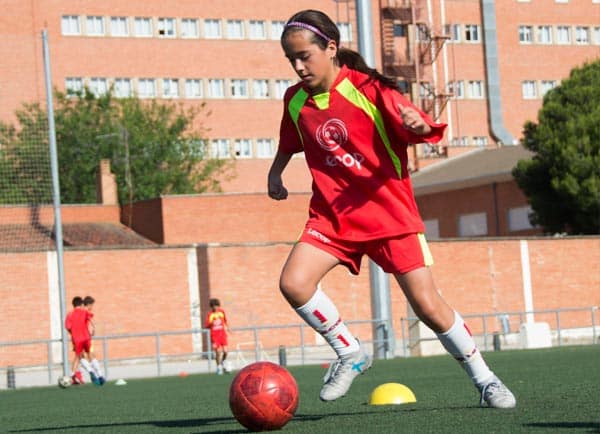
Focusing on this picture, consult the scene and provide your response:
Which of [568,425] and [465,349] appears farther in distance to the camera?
[465,349]

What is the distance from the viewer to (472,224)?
207 ft

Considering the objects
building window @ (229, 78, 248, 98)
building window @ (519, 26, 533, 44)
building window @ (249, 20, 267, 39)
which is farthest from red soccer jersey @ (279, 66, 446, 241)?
building window @ (519, 26, 533, 44)

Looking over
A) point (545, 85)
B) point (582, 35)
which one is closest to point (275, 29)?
point (545, 85)

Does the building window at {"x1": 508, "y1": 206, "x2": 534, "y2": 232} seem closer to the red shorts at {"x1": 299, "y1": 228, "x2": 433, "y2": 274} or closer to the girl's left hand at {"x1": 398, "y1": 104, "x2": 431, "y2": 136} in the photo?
the red shorts at {"x1": 299, "y1": 228, "x2": 433, "y2": 274}

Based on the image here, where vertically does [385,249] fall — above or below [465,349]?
above

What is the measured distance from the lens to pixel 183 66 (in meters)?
79.0

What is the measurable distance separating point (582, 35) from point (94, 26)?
34563mm

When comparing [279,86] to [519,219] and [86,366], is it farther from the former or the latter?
[86,366]

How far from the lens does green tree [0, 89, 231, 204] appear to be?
6462 centimetres

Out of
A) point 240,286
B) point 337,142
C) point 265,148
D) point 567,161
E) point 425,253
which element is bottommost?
point 240,286

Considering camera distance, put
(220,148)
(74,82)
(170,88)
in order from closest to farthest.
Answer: (74,82), (170,88), (220,148)

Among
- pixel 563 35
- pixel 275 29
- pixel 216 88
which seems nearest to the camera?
pixel 216 88

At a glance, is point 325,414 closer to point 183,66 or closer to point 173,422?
point 173,422

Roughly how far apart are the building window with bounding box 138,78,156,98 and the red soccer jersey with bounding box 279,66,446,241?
233 feet
